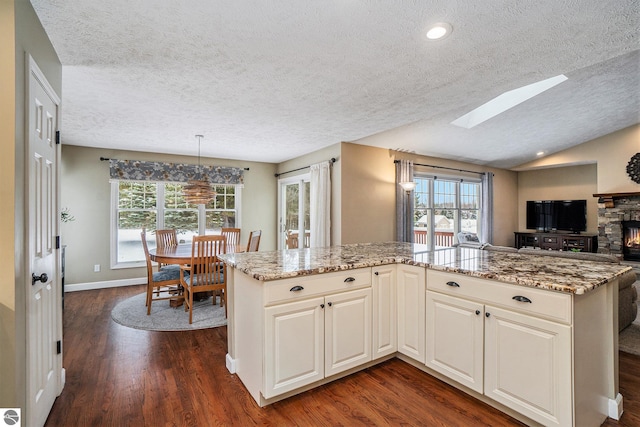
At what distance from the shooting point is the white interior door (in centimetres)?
160

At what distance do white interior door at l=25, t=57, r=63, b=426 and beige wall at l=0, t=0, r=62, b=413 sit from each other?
0.33 ft

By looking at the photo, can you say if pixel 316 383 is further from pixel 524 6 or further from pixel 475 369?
pixel 524 6

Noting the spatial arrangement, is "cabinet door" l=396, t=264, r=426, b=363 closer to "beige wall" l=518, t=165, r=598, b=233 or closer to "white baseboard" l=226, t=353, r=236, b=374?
"white baseboard" l=226, t=353, r=236, b=374

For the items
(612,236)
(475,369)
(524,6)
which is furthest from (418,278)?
(612,236)

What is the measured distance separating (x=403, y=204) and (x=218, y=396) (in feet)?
13.7

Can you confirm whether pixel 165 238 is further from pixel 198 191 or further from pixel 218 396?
pixel 218 396

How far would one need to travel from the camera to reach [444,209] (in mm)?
6559

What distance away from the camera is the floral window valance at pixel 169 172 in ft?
16.8

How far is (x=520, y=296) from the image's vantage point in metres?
1.77

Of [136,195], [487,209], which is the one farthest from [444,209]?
[136,195]

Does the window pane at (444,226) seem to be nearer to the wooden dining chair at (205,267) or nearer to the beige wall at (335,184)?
the beige wall at (335,184)

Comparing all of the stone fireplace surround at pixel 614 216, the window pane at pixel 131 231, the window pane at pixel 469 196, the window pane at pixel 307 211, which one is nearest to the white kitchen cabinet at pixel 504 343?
the window pane at pixel 307 211

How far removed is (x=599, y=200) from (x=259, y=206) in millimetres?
7044

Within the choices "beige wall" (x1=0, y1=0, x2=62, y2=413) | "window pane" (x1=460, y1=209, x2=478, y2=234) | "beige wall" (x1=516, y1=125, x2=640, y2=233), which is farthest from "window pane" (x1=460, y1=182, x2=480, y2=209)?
"beige wall" (x1=0, y1=0, x2=62, y2=413)
